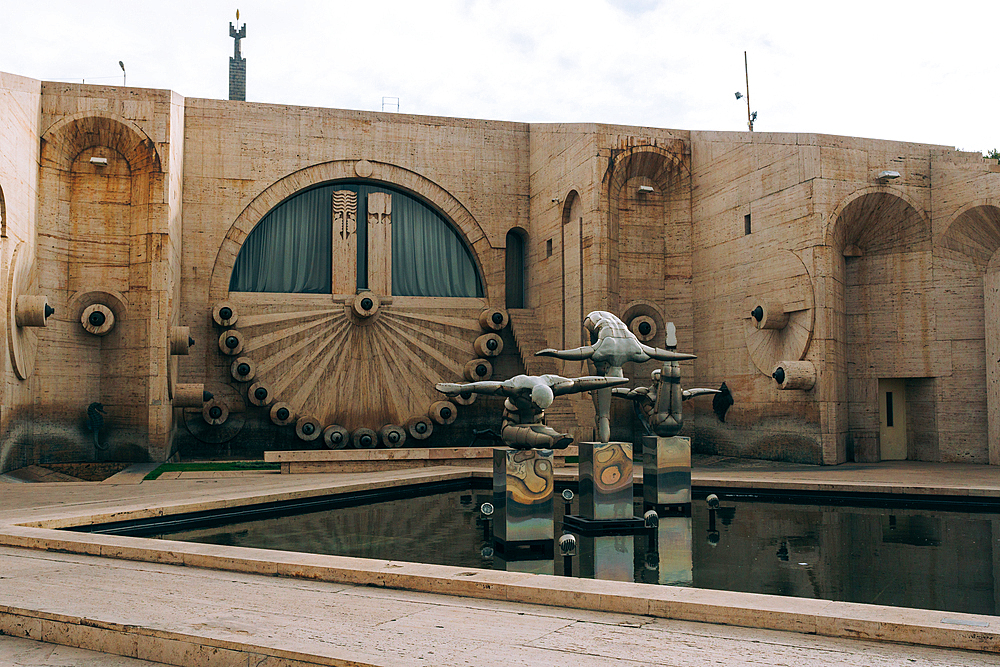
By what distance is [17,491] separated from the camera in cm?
992

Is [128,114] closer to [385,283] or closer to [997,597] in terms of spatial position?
[385,283]

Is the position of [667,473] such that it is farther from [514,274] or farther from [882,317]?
[514,274]

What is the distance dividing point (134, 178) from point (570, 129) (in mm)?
8765

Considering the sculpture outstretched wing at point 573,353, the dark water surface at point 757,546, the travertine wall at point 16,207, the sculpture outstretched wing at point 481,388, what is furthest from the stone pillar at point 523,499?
the travertine wall at point 16,207

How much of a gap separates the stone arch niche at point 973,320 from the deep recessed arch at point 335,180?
9.57 meters

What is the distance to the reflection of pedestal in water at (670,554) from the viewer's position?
5.64 m

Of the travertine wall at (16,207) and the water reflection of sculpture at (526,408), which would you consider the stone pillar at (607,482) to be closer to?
the water reflection of sculpture at (526,408)

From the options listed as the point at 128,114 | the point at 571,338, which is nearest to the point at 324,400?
the point at 571,338

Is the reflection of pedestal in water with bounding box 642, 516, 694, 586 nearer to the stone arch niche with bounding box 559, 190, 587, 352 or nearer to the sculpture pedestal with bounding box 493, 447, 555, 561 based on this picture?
the sculpture pedestal with bounding box 493, 447, 555, 561

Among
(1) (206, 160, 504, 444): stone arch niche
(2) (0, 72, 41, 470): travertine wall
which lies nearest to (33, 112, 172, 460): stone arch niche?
(2) (0, 72, 41, 470): travertine wall

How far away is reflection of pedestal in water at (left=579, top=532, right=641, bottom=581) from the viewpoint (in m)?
5.82

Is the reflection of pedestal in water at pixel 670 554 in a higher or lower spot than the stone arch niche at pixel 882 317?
lower

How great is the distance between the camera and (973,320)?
13.5m

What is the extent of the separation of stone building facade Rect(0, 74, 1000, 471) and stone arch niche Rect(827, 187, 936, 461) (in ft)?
0.13
